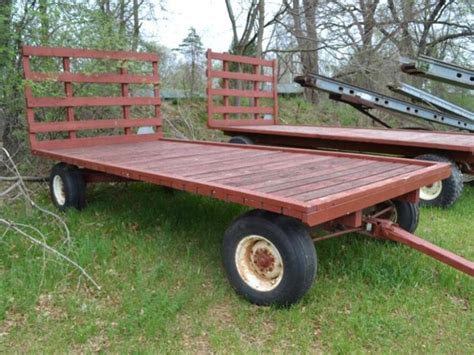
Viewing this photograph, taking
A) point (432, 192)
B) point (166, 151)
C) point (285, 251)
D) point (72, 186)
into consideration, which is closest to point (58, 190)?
point (72, 186)

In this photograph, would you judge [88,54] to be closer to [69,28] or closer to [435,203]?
[69,28]

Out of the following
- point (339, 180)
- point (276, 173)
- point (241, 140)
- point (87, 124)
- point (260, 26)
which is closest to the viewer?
point (339, 180)

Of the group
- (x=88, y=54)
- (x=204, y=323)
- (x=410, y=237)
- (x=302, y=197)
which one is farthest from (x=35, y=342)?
(x=88, y=54)

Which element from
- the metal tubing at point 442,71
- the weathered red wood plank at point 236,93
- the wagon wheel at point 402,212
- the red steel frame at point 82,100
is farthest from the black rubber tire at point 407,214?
the weathered red wood plank at point 236,93

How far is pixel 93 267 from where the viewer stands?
11.1 ft

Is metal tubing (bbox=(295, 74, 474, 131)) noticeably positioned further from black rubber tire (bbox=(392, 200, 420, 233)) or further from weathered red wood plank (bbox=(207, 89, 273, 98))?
black rubber tire (bbox=(392, 200, 420, 233))

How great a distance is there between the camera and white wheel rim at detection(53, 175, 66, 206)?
4.84 meters

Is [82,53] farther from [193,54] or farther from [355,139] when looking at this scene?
[193,54]

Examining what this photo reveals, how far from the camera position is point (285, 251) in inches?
104

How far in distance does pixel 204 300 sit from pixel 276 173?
1.07 m

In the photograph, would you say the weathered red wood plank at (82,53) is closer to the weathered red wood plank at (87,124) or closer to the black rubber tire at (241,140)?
the weathered red wood plank at (87,124)

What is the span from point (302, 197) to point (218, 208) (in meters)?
2.40

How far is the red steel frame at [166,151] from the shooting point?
255cm

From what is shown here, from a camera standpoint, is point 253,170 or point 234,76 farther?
point 234,76
